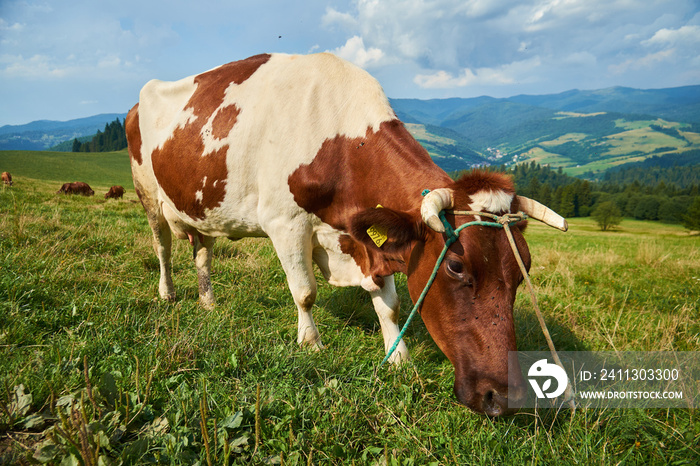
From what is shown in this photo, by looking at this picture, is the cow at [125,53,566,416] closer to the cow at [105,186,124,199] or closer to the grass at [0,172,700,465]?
the grass at [0,172,700,465]

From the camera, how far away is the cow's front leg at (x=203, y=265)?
15.5 ft

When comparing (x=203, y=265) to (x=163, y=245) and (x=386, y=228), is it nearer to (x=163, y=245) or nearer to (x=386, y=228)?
(x=163, y=245)

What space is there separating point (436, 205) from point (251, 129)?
2.13 m

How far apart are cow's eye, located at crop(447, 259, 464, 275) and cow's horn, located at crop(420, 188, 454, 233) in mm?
260

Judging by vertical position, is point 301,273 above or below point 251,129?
below

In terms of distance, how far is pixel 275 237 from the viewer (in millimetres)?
3703

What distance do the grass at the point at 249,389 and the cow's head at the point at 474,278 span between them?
337 millimetres

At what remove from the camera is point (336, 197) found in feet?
11.4

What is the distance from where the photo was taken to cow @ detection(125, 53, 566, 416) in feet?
8.05

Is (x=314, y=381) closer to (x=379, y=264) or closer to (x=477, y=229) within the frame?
(x=379, y=264)

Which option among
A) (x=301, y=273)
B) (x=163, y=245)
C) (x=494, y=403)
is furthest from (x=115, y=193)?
(x=494, y=403)

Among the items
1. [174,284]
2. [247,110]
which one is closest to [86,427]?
[247,110]

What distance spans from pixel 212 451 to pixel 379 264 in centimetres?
196

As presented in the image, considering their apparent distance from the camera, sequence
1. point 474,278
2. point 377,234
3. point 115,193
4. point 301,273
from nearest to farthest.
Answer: point 474,278 < point 377,234 < point 301,273 < point 115,193
